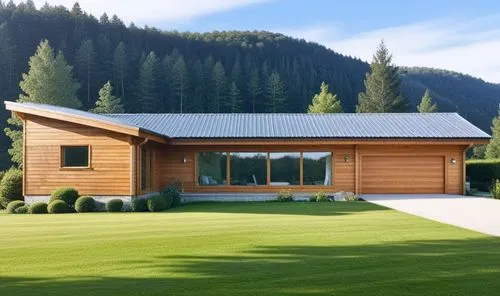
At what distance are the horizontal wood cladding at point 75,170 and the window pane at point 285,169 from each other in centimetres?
675

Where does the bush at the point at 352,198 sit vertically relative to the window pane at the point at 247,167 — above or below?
below

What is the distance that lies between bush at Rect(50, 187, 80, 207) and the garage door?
11614mm

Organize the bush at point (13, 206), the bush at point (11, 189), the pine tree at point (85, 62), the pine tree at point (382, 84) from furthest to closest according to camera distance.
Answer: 1. the pine tree at point (85, 62)
2. the pine tree at point (382, 84)
3. the bush at point (11, 189)
4. the bush at point (13, 206)

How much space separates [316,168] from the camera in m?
22.8

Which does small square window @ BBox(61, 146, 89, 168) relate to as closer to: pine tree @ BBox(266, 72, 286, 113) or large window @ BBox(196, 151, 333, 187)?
large window @ BBox(196, 151, 333, 187)

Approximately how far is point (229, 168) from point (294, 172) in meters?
2.73

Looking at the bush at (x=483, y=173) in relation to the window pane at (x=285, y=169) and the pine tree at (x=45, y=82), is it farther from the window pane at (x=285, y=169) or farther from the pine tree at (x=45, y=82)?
the pine tree at (x=45, y=82)

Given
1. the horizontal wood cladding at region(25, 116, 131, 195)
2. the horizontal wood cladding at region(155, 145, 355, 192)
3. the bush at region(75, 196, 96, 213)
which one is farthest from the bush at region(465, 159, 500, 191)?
the bush at region(75, 196, 96, 213)

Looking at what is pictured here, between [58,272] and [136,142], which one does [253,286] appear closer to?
[58,272]

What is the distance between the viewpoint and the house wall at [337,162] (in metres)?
22.7

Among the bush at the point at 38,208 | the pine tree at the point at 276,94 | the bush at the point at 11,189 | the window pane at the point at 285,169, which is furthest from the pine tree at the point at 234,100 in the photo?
the bush at the point at 38,208

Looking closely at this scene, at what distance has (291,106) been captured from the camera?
78.4 m

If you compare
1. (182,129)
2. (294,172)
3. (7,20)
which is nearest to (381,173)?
(294,172)

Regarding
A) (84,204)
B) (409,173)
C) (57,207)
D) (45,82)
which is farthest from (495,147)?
(57,207)
